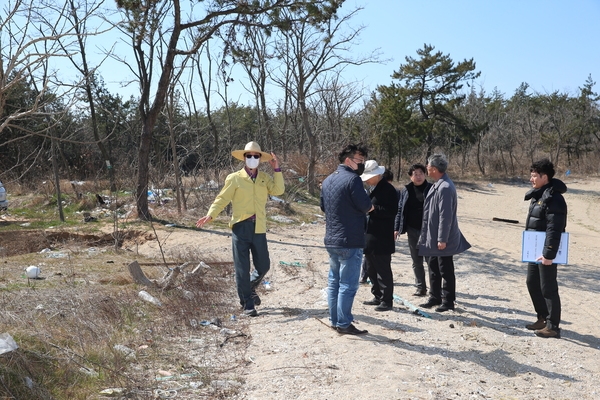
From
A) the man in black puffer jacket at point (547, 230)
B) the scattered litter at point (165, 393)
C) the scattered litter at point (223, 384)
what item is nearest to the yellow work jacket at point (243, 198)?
the scattered litter at point (223, 384)

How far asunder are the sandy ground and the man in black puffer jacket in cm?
26

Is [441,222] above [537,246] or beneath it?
above

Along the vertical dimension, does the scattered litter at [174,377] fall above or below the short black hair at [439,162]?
below

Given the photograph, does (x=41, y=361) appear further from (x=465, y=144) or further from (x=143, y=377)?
(x=465, y=144)

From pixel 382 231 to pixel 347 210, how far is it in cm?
112

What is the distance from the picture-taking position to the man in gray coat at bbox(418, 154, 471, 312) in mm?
5742

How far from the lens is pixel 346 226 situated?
4926 millimetres

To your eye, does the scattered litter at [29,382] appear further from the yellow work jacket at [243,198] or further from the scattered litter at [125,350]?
the yellow work jacket at [243,198]

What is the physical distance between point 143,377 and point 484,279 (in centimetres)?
548

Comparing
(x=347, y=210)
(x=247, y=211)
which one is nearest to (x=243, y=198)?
(x=247, y=211)

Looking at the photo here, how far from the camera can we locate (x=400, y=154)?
30281mm

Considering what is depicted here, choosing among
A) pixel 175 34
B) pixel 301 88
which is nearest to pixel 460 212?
pixel 301 88

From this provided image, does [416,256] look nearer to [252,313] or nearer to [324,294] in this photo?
[324,294]

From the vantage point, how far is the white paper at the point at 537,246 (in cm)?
507
